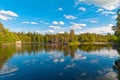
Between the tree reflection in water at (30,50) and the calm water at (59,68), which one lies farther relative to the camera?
the tree reflection in water at (30,50)

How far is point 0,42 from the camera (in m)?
117

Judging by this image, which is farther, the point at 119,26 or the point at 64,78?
the point at 119,26

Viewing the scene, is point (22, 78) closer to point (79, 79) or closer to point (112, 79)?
point (79, 79)

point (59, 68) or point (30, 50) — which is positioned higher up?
point (30, 50)

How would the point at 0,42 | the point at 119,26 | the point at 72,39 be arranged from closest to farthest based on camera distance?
the point at 119,26 < the point at 0,42 < the point at 72,39

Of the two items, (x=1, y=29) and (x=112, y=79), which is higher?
(x=1, y=29)

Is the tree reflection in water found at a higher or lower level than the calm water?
higher

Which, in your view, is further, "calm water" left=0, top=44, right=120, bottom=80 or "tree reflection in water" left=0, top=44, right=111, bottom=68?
"tree reflection in water" left=0, top=44, right=111, bottom=68

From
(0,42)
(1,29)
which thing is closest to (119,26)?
(0,42)

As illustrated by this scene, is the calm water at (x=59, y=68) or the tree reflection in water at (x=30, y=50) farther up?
the tree reflection in water at (x=30, y=50)

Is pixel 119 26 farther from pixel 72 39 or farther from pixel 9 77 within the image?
pixel 72 39

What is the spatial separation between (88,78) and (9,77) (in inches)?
502

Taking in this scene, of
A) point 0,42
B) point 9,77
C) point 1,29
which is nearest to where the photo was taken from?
point 9,77

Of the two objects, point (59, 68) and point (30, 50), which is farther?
point (30, 50)
